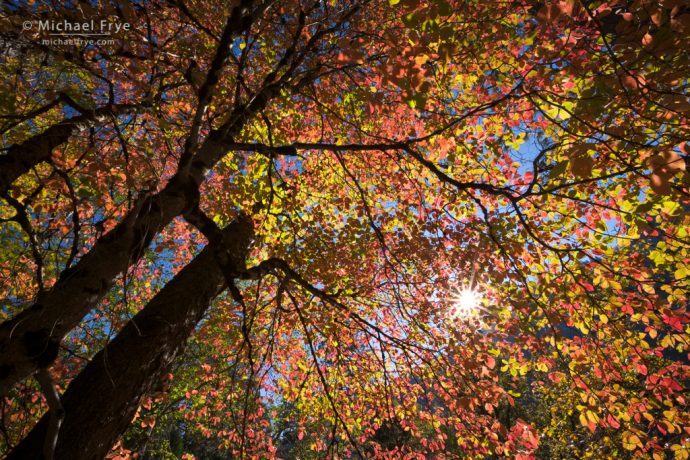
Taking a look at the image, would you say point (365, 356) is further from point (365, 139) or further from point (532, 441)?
point (365, 139)

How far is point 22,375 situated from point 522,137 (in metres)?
6.12

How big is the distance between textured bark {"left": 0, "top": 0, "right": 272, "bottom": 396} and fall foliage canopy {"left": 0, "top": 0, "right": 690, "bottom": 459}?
2 cm

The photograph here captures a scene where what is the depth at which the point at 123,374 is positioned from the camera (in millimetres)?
2988

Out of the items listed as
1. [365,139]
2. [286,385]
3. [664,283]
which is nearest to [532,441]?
[664,283]

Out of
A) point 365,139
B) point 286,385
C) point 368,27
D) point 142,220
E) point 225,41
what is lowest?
point 142,220

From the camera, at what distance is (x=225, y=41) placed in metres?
2.77

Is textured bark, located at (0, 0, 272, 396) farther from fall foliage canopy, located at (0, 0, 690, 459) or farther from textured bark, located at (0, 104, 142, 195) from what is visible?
textured bark, located at (0, 104, 142, 195)

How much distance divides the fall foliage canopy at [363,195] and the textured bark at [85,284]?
16 mm

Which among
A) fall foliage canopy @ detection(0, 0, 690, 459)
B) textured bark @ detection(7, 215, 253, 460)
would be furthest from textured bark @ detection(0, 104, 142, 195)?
textured bark @ detection(7, 215, 253, 460)

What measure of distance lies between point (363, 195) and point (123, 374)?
339 centimetres

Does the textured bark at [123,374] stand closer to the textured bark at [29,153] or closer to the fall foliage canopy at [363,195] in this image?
the fall foliage canopy at [363,195]

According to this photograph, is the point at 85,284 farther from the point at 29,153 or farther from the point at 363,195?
the point at 363,195

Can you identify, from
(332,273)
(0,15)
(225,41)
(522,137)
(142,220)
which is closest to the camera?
(142,220)

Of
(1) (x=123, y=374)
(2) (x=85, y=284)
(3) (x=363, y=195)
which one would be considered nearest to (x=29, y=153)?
(2) (x=85, y=284)
